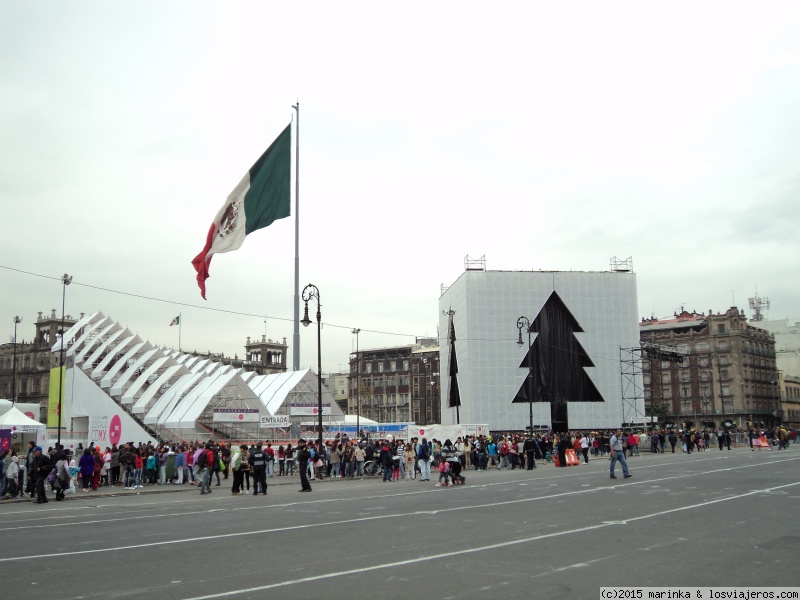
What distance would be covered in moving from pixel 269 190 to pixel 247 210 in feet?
4.10

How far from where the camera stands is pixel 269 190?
30062 mm


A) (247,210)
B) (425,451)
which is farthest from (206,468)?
(247,210)

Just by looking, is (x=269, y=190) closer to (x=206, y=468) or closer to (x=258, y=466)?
(x=206, y=468)

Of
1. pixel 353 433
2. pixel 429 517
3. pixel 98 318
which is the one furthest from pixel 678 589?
pixel 98 318

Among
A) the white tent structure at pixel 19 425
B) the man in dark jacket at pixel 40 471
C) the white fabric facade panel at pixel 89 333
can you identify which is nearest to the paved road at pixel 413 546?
the man in dark jacket at pixel 40 471

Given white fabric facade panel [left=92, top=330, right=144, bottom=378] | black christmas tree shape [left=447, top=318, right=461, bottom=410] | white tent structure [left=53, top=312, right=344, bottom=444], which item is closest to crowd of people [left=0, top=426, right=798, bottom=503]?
white tent structure [left=53, top=312, right=344, bottom=444]

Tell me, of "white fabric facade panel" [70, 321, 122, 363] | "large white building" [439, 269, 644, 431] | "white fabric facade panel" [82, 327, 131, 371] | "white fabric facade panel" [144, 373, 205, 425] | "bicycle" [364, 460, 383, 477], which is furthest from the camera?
"large white building" [439, 269, 644, 431]

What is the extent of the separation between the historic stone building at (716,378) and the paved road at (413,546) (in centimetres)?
9028

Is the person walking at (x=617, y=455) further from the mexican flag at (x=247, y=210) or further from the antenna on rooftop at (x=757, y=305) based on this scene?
the antenna on rooftop at (x=757, y=305)

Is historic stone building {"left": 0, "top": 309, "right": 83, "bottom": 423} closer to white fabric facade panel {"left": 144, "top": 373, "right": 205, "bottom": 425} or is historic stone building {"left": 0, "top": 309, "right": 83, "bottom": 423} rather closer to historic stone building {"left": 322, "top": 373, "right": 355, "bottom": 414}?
historic stone building {"left": 322, "top": 373, "right": 355, "bottom": 414}

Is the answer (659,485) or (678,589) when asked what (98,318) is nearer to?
(659,485)

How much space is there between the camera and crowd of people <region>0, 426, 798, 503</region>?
24.1 meters

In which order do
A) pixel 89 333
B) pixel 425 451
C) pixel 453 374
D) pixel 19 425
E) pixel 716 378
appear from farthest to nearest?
pixel 716 378
pixel 453 374
pixel 89 333
pixel 425 451
pixel 19 425

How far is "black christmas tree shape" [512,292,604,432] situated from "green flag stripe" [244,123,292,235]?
4152cm
